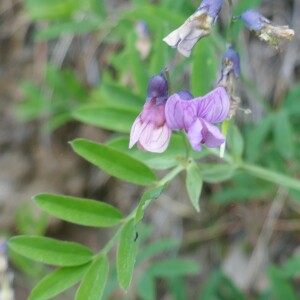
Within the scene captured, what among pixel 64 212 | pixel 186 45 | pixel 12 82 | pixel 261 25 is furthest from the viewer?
pixel 12 82

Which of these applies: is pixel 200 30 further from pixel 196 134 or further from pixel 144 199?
pixel 144 199

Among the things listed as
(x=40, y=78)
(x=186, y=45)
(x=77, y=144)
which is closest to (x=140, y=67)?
(x=77, y=144)

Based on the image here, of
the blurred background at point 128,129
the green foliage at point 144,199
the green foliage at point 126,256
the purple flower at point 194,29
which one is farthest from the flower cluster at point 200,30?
the blurred background at point 128,129

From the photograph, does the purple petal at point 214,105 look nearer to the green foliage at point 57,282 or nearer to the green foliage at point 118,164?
the green foliage at point 118,164

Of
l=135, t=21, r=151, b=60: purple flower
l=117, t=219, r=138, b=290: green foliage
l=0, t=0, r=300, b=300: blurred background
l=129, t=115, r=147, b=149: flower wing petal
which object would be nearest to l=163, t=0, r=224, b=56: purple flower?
l=129, t=115, r=147, b=149: flower wing petal

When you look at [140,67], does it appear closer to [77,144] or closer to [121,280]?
[77,144]
